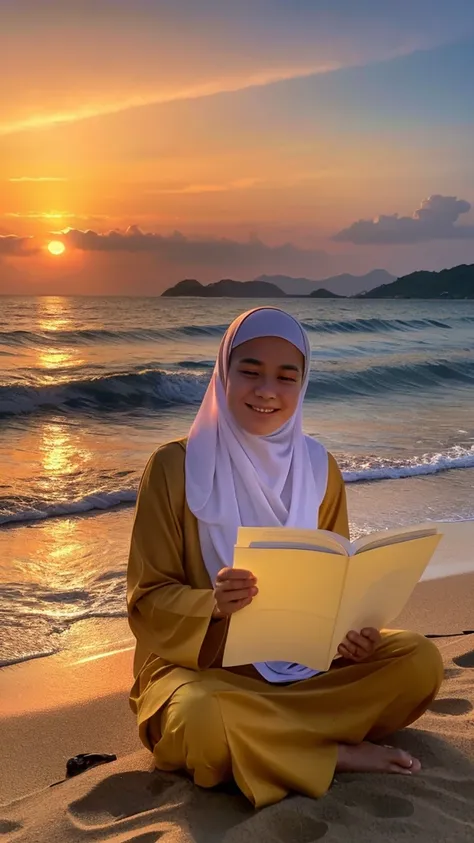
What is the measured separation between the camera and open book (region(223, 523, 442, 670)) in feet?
6.97

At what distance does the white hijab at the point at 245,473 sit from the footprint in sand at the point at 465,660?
3.58ft

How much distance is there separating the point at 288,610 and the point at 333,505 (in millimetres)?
724

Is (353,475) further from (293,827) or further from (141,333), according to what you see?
(141,333)

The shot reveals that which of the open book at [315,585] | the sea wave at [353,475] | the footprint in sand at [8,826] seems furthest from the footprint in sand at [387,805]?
the sea wave at [353,475]

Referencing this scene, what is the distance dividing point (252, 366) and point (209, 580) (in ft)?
2.15

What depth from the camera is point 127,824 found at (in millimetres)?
2332

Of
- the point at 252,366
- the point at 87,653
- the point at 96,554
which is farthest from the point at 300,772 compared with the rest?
the point at 96,554

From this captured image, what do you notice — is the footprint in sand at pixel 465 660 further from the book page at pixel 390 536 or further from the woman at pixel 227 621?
the book page at pixel 390 536

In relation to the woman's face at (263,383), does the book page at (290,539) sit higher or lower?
lower

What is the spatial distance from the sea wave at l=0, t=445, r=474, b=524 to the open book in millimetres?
2505

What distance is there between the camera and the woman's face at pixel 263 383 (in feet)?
8.70

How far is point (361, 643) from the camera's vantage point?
2.54m

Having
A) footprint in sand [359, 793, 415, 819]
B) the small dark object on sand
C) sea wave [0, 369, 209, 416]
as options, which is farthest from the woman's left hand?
sea wave [0, 369, 209, 416]

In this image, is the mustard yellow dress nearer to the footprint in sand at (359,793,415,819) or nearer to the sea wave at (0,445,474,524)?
the footprint in sand at (359,793,415,819)
